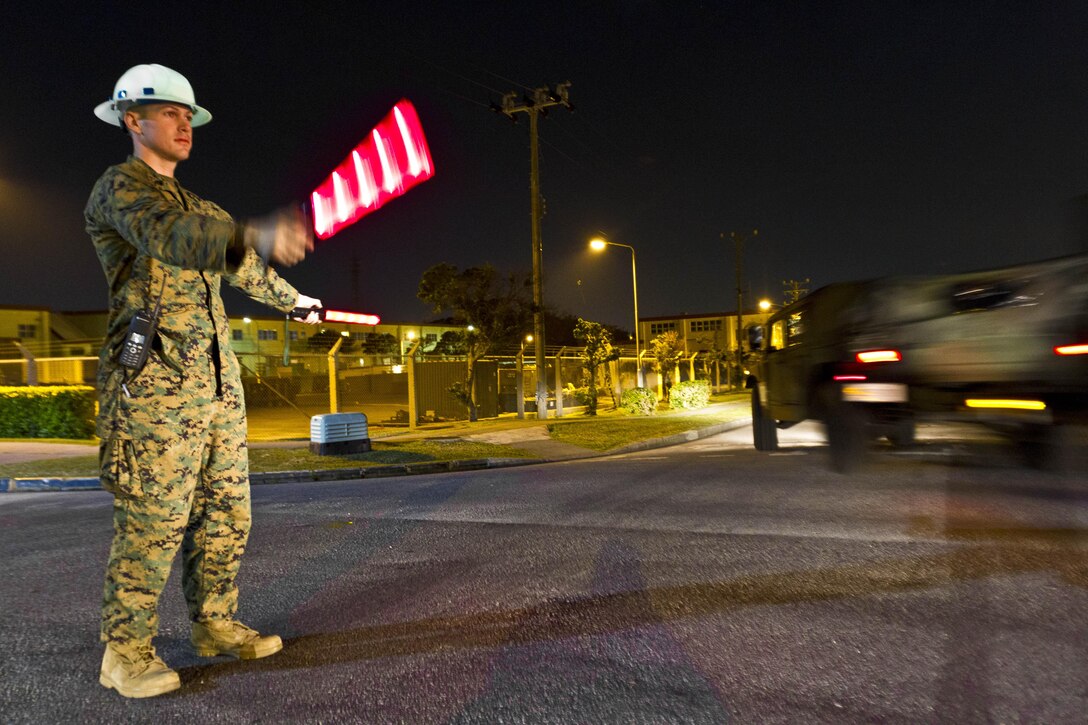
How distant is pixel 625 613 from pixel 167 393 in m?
2.15

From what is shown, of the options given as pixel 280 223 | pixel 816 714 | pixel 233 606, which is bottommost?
pixel 816 714

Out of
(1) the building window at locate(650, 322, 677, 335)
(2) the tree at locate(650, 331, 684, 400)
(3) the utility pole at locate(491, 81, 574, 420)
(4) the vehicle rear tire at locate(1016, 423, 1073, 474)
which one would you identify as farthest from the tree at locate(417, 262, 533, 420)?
(1) the building window at locate(650, 322, 677, 335)

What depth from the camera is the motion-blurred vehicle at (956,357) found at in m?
4.90

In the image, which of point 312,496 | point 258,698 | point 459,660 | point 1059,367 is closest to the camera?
point 258,698

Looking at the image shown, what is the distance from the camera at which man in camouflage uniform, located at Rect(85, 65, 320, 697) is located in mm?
2537

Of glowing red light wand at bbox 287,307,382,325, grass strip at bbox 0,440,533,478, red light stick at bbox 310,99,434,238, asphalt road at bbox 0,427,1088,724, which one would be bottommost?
asphalt road at bbox 0,427,1088,724

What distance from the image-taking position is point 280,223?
8.29 ft

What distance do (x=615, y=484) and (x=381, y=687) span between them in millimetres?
5287

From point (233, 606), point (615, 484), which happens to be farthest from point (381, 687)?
point (615, 484)

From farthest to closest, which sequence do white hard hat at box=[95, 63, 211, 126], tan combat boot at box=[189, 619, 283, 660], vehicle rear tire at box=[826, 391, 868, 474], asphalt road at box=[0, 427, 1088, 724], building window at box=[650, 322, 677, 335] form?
1. building window at box=[650, 322, 677, 335]
2. vehicle rear tire at box=[826, 391, 868, 474]
3. tan combat boot at box=[189, 619, 283, 660]
4. white hard hat at box=[95, 63, 211, 126]
5. asphalt road at box=[0, 427, 1088, 724]

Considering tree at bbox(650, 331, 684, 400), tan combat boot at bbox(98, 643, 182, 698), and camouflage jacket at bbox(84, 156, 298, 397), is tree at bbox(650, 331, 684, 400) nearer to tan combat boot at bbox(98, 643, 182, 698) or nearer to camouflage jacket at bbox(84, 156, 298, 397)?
camouflage jacket at bbox(84, 156, 298, 397)

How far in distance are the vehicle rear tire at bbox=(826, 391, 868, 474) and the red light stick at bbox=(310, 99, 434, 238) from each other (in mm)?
4420

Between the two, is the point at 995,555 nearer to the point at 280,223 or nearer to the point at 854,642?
the point at 854,642

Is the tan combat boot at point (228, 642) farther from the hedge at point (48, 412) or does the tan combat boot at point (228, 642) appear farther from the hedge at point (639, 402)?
the hedge at point (639, 402)
